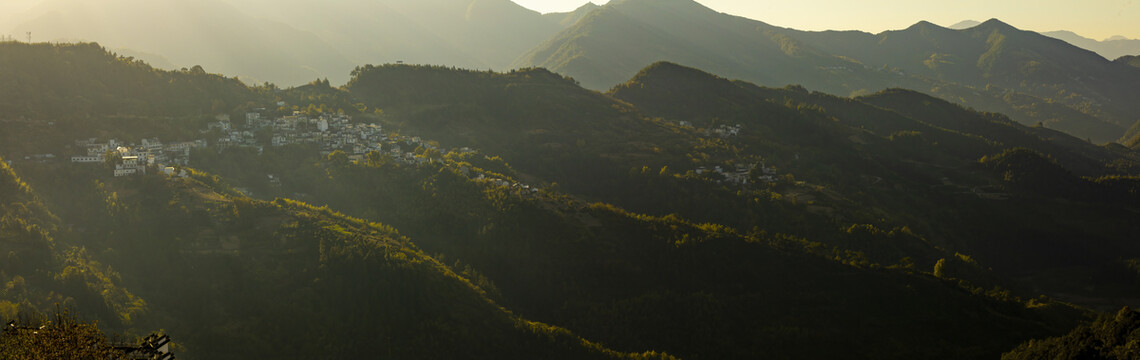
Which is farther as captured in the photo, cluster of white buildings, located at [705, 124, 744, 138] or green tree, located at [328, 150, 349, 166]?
cluster of white buildings, located at [705, 124, 744, 138]

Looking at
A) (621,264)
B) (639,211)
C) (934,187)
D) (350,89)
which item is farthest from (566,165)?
(934,187)

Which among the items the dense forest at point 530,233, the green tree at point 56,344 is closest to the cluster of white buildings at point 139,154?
the dense forest at point 530,233

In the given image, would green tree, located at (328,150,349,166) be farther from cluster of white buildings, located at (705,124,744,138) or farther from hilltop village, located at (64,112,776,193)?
cluster of white buildings, located at (705,124,744,138)

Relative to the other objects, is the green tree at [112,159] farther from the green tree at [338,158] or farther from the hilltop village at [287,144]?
the green tree at [338,158]

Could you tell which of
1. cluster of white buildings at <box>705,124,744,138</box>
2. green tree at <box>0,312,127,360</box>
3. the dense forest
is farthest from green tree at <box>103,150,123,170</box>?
cluster of white buildings at <box>705,124,744,138</box>

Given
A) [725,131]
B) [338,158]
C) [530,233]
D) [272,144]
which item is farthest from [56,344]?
[725,131]
